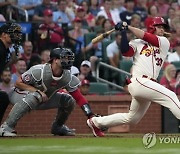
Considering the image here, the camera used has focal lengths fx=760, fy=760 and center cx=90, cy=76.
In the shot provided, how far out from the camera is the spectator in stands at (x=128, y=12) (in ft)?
60.1

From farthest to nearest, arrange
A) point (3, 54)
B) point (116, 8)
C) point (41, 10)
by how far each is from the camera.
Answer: point (116, 8) → point (41, 10) → point (3, 54)

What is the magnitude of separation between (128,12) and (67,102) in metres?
7.08

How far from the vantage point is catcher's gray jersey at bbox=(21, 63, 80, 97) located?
37.7ft

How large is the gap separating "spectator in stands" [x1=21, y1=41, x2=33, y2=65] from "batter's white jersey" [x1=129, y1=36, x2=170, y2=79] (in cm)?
479

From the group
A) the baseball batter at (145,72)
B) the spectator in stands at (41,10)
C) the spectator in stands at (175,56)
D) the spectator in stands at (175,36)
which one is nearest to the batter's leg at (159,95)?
the baseball batter at (145,72)

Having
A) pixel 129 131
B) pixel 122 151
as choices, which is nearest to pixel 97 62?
pixel 129 131

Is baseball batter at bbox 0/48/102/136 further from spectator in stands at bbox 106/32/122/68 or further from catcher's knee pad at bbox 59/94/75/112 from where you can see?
spectator in stands at bbox 106/32/122/68

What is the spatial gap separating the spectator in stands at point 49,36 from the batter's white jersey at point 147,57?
203 inches

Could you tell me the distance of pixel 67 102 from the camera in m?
11.8

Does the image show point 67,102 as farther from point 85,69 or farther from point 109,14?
point 109,14

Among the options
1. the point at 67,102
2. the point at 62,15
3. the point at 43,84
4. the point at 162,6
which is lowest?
the point at 162,6

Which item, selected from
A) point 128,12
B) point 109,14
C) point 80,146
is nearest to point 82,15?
point 109,14

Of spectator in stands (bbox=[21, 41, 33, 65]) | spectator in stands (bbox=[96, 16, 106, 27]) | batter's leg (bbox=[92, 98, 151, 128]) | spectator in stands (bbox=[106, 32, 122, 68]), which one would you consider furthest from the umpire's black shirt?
spectator in stands (bbox=[96, 16, 106, 27])

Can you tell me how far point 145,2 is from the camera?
19.7 meters
